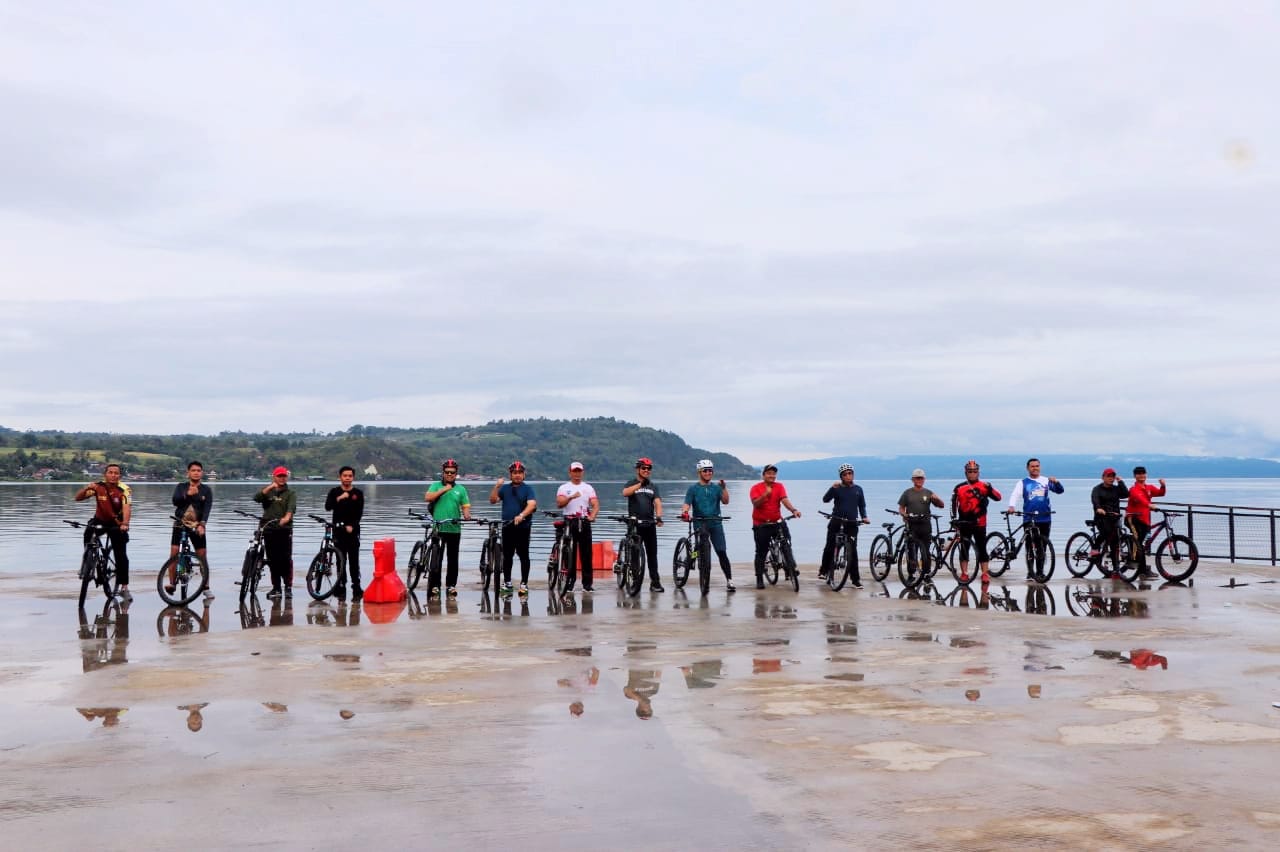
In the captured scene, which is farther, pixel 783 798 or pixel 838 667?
pixel 838 667

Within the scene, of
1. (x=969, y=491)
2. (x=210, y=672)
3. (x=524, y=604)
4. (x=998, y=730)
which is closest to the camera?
(x=998, y=730)

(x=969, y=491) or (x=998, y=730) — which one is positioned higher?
(x=969, y=491)

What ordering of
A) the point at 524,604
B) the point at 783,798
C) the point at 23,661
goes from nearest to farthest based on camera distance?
1. the point at 783,798
2. the point at 23,661
3. the point at 524,604

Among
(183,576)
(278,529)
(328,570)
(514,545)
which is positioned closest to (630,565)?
(514,545)

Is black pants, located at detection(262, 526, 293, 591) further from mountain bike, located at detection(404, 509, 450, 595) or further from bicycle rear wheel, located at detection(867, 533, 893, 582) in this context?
bicycle rear wheel, located at detection(867, 533, 893, 582)

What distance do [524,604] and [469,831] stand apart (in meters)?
11.2

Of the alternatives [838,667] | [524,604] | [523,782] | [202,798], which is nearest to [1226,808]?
[523,782]

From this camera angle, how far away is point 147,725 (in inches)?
323

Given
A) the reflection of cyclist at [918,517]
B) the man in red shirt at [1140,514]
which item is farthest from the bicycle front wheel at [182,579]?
the man in red shirt at [1140,514]

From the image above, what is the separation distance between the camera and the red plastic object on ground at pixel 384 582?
17.2m

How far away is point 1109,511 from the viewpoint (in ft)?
69.5

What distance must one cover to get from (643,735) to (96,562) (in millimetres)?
11368

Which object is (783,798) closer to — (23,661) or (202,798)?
(202,798)

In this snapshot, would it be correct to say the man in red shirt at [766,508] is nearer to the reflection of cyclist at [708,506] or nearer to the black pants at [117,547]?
the reflection of cyclist at [708,506]
